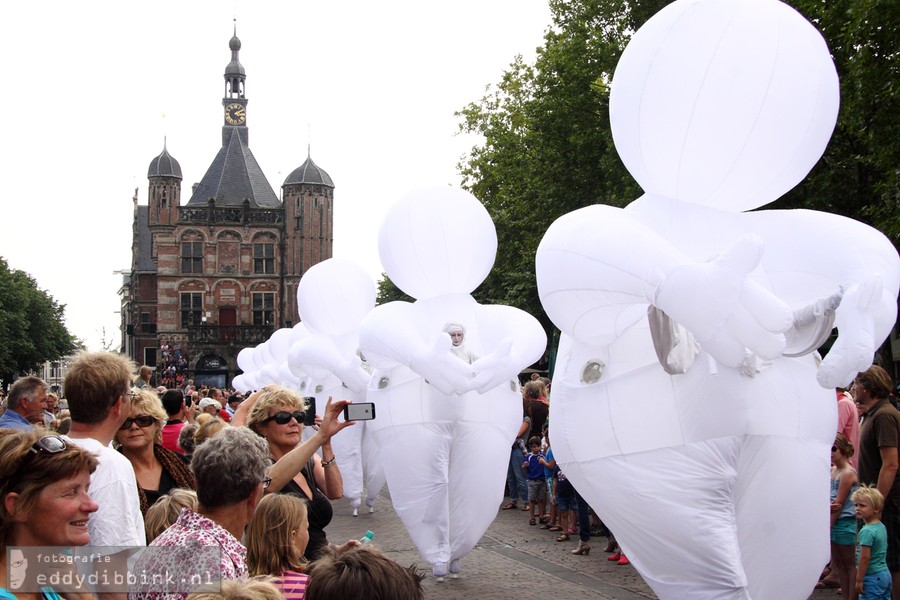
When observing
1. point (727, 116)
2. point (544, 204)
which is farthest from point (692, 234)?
point (544, 204)

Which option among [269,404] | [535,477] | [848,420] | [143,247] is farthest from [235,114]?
[269,404]

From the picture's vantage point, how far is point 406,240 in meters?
8.72

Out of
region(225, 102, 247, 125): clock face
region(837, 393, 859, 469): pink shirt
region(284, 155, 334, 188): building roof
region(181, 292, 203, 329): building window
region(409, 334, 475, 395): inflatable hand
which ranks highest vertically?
region(225, 102, 247, 125): clock face

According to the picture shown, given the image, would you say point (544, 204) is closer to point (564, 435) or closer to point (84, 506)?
point (564, 435)

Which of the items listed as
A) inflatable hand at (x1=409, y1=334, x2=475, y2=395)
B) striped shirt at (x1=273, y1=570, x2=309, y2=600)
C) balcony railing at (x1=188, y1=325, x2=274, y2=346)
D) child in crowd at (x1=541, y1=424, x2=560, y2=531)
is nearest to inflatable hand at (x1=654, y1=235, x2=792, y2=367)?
striped shirt at (x1=273, y1=570, x2=309, y2=600)

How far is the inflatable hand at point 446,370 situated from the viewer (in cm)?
768

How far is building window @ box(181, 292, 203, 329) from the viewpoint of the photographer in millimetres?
69000

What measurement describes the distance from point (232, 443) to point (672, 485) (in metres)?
2.37

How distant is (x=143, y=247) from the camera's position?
79.6 meters

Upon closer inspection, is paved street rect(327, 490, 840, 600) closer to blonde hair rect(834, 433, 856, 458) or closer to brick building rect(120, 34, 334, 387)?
blonde hair rect(834, 433, 856, 458)

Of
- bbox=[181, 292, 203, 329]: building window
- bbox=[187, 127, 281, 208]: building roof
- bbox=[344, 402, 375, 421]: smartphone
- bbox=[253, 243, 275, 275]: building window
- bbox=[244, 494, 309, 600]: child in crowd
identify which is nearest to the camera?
bbox=[244, 494, 309, 600]: child in crowd

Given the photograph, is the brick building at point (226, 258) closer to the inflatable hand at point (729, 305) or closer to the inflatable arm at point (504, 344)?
the inflatable arm at point (504, 344)

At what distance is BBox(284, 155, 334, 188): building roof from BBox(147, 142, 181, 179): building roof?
8.01 m

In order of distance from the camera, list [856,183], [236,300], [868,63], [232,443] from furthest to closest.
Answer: [236,300] < [856,183] < [868,63] < [232,443]
